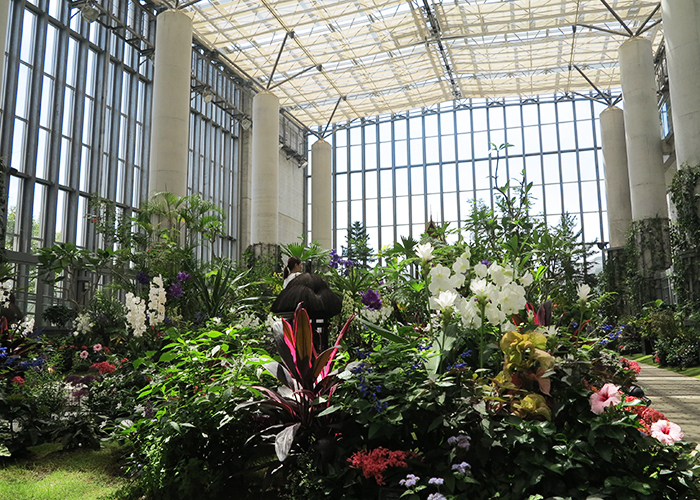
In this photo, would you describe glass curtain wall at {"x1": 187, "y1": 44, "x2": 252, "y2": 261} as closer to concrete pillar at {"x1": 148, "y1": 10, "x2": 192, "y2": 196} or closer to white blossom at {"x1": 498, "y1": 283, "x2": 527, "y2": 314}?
concrete pillar at {"x1": 148, "y1": 10, "x2": 192, "y2": 196}

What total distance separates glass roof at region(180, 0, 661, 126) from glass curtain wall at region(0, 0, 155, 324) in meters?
2.55

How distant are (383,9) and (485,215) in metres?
13.2

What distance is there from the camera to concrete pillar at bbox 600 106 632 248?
1748 centimetres

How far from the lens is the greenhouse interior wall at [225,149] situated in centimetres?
1177

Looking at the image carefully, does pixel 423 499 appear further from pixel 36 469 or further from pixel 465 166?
pixel 465 166

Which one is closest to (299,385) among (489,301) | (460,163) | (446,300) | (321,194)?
(446,300)

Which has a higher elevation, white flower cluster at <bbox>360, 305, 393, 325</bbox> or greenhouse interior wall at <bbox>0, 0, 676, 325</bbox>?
greenhouse interior wall at <bbox>0, 0, 676, 325</bbox>

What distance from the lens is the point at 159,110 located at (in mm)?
10586

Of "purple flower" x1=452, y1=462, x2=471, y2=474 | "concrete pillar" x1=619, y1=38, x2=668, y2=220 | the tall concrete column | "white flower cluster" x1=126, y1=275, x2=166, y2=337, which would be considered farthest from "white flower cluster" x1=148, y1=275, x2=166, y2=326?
the tall concrete column

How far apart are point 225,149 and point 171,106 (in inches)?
375

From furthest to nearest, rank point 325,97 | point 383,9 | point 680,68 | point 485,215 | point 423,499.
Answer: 1. point 325,97
2. point 383,9
3. point 680,68
4. point 485,215
5. point 423,499

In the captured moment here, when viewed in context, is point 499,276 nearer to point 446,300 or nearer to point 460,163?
point 446,300

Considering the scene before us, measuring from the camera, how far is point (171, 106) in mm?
10641

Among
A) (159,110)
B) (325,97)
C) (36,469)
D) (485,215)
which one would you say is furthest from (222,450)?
(325,97)
